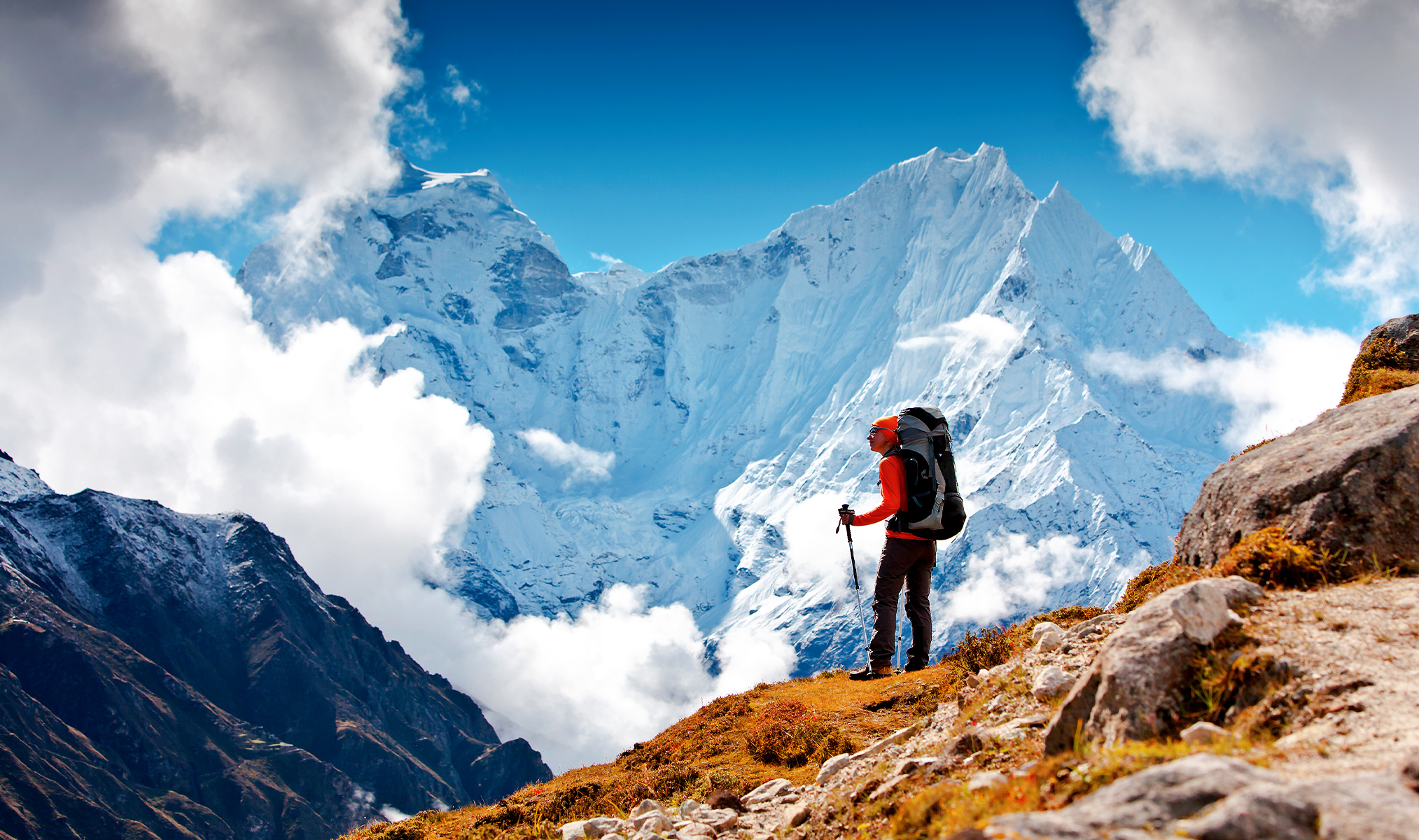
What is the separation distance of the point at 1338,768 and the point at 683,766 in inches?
306

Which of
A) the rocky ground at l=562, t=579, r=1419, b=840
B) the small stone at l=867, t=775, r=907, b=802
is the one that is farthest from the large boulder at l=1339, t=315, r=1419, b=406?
the small stone at l=867, t=775, r=907, b=802

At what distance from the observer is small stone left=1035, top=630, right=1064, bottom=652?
9039mm

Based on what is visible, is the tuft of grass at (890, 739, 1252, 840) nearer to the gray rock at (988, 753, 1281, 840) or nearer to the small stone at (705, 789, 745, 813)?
the gray rock at (988, 753, 1281, 840)

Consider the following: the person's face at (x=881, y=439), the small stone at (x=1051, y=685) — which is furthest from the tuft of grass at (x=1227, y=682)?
the person's face at (x=881, y=439)

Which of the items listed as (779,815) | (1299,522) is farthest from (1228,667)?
(779,815)

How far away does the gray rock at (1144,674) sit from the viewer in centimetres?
511

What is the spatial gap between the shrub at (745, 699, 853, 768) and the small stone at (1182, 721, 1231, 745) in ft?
17.5

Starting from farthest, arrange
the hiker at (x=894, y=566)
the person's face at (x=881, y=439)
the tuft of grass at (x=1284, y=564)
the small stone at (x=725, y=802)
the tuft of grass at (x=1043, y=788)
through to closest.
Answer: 1. the person's face at (x=881, y=439)
2. the hiker at (x=894, y=566)
3. the small stone at (x=725, y=802)
4. the tuft of grass at (x=1284, y=564)
5. the tuft of grass at (x=1043, y=788)

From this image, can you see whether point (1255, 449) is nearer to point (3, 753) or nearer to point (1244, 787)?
point (1244, 787)

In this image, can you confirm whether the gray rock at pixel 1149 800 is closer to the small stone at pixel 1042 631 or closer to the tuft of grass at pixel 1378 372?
the small stone at pixel 1042 631

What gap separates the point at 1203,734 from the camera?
4742 mm

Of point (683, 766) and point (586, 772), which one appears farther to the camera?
point (586, 772)

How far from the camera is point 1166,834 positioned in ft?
11.5

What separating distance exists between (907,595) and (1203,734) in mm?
8323
